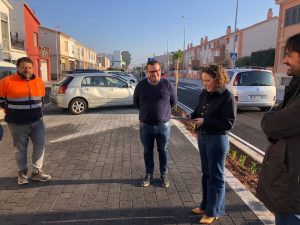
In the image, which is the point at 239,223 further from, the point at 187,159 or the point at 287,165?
the point at 187,159

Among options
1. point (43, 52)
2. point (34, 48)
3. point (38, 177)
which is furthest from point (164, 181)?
point (43, 52)

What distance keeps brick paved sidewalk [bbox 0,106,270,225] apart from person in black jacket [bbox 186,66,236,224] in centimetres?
33

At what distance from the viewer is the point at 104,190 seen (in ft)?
14.1

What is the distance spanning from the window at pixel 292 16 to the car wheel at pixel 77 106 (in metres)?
24.3

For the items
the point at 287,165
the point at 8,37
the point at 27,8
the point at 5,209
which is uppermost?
the point at 27,8

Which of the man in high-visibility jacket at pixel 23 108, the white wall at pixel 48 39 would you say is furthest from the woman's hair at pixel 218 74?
the white wall at pixel 48 39

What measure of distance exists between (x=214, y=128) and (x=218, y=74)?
1.82ft

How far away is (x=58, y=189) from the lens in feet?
14.2

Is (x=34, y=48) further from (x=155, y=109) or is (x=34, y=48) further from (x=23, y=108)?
(x=155, y=109)

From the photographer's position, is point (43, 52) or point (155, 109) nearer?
point (155, 109)

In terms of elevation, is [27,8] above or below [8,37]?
above

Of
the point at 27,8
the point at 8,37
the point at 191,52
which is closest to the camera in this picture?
the point at 8,37

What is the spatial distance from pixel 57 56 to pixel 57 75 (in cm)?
318

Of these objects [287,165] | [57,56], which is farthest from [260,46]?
[287,165]
